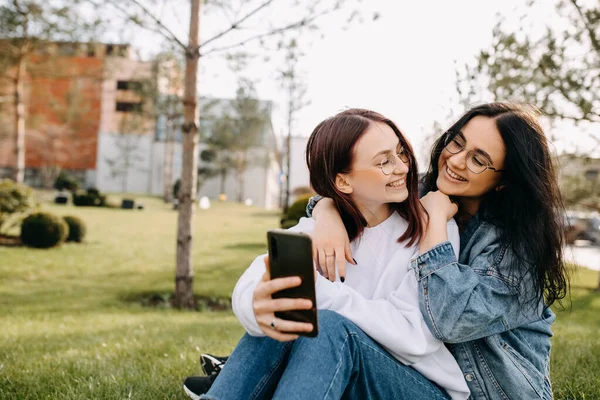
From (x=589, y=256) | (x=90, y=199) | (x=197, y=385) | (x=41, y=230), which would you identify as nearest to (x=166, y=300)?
(x=197, y=385)

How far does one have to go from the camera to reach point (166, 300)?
333 inches

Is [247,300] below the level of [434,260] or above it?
below

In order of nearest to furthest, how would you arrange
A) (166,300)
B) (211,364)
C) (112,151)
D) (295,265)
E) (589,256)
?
(295,265)
(211,364)
(166,300)
(589,256)
(112,151)

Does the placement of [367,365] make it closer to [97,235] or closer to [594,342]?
[594,342]

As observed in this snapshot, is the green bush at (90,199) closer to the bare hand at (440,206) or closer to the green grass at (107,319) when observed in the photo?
the green grass at (107,319)

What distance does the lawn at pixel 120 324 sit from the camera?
9.70ft

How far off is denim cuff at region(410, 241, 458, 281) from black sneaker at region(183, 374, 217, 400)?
1.19 meters

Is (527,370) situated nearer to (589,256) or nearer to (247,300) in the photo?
(247,300)

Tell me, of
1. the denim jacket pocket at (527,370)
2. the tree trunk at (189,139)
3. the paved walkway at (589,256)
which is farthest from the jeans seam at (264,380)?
the paved walkway at (589,256)

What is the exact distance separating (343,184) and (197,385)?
1173 millimetres

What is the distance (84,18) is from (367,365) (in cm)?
684

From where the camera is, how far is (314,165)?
7.37ft

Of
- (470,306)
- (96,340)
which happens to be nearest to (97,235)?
(96,340)

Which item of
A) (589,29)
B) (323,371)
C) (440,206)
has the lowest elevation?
(323,371)
